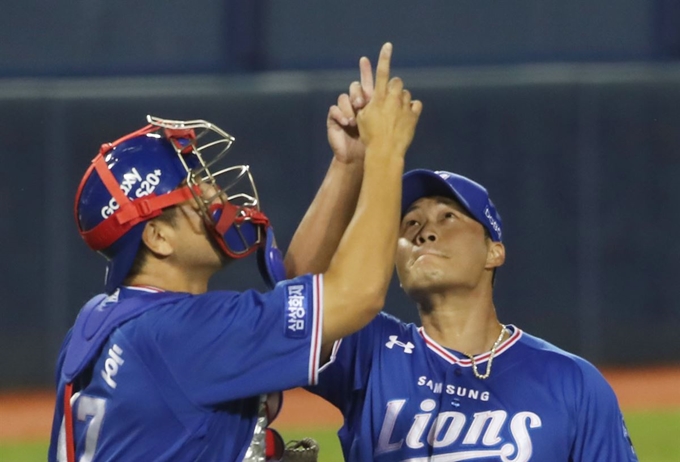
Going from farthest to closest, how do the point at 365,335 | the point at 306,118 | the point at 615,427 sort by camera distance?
1. the point at 306,118
2. the point at 365,335
3. the point at 615,427

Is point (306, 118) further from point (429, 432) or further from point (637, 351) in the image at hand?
point (429, 432)

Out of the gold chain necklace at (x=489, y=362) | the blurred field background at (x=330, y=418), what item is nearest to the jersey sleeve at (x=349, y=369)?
the gold chain necklace at (x=489, y=362)

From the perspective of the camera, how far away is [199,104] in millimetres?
9953

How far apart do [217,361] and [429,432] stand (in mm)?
733

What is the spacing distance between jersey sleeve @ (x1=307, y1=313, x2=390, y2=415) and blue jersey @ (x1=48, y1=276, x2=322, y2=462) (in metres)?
0.49

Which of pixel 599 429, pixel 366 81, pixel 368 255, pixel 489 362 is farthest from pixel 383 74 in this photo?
pixel 599 429

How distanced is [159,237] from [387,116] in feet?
2.00

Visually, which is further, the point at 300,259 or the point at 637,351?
the point at 637,351

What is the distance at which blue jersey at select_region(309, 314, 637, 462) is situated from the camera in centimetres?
302

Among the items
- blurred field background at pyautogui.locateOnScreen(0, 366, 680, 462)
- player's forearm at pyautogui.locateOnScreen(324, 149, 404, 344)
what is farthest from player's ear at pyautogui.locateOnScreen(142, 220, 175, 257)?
blurred field background at pyautogui.locateOnScreen(0, 366, 680, 462)

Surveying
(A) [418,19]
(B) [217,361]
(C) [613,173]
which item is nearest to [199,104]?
(A) [418,19]

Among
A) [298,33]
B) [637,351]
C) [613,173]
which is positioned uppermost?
[298,33]

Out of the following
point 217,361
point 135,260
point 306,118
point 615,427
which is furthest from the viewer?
point 306,118

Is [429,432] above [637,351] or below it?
above
